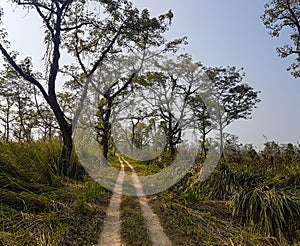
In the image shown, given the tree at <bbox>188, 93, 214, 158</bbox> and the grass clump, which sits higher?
the tree at <bbox>188, 93, 214, 158</bbox>

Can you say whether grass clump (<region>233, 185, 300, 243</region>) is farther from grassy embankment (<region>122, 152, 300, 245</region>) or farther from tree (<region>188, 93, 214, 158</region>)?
tree (<region>188, 93, 214, 158</region>)

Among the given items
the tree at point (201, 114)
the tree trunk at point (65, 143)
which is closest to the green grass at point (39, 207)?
the tree trunk at point (65, 143)

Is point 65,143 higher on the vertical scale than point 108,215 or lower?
higher

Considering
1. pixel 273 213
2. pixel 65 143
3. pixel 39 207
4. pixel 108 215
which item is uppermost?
pixel 65 143

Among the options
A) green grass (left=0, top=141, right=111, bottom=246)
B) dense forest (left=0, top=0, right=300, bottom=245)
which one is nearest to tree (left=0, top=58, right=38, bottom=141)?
dense forest (left=0, top=0, right=300, bottom=245)

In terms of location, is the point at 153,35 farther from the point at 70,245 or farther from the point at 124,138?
the point at 124,138

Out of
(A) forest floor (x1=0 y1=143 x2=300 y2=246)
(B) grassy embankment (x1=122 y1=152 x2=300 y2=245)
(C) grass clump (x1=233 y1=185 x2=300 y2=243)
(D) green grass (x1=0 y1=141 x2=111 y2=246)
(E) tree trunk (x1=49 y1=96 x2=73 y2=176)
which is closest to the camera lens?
(D) green grass (x1=0 y1=141 x2=111 y2=246)

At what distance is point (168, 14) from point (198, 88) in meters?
9.31

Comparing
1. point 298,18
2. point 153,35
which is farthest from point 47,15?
point 298,18

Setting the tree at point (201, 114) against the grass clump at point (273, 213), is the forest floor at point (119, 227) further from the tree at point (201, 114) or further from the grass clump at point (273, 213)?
the tree at point (201, 114)

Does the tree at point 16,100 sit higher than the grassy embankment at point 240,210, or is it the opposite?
the tree at point 16,100

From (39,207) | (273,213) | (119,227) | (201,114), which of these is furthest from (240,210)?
(201,114)

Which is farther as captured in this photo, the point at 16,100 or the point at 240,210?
the point at 16,100

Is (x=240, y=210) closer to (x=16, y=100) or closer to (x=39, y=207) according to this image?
(x=39, y=207)
